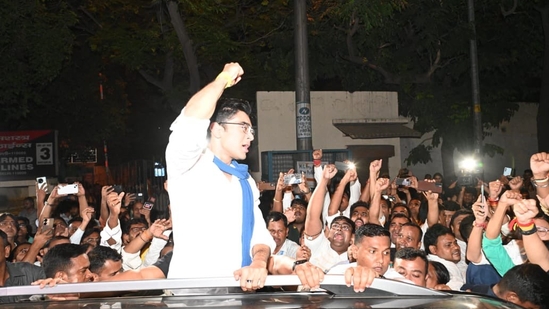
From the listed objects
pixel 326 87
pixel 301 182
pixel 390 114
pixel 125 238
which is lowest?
pixel 125 238

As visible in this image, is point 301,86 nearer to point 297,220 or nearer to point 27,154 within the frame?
point 297,220

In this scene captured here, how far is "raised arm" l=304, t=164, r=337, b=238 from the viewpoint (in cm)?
647

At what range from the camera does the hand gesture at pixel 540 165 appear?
19.7 feet

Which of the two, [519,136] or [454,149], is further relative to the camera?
[519,136]

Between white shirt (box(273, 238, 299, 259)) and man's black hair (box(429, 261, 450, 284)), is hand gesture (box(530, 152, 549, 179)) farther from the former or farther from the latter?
white shirt (box(273, 238, 299, 259))

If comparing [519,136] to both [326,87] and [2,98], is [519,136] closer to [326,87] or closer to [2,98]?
[326,87]

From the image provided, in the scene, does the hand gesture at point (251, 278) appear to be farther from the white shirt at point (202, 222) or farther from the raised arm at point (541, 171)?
the raised arm at point (541, 171)

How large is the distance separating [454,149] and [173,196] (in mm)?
18908

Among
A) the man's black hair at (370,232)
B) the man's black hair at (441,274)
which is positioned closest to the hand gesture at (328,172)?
the man's black hair at (370,232)

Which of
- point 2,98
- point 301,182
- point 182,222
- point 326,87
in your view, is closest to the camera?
point 182,222

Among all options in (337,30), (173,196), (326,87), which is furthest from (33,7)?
(173,196)

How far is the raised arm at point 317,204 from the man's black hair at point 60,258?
2237mm

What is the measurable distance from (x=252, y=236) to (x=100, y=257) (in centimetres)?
220

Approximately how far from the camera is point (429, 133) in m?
23.7
